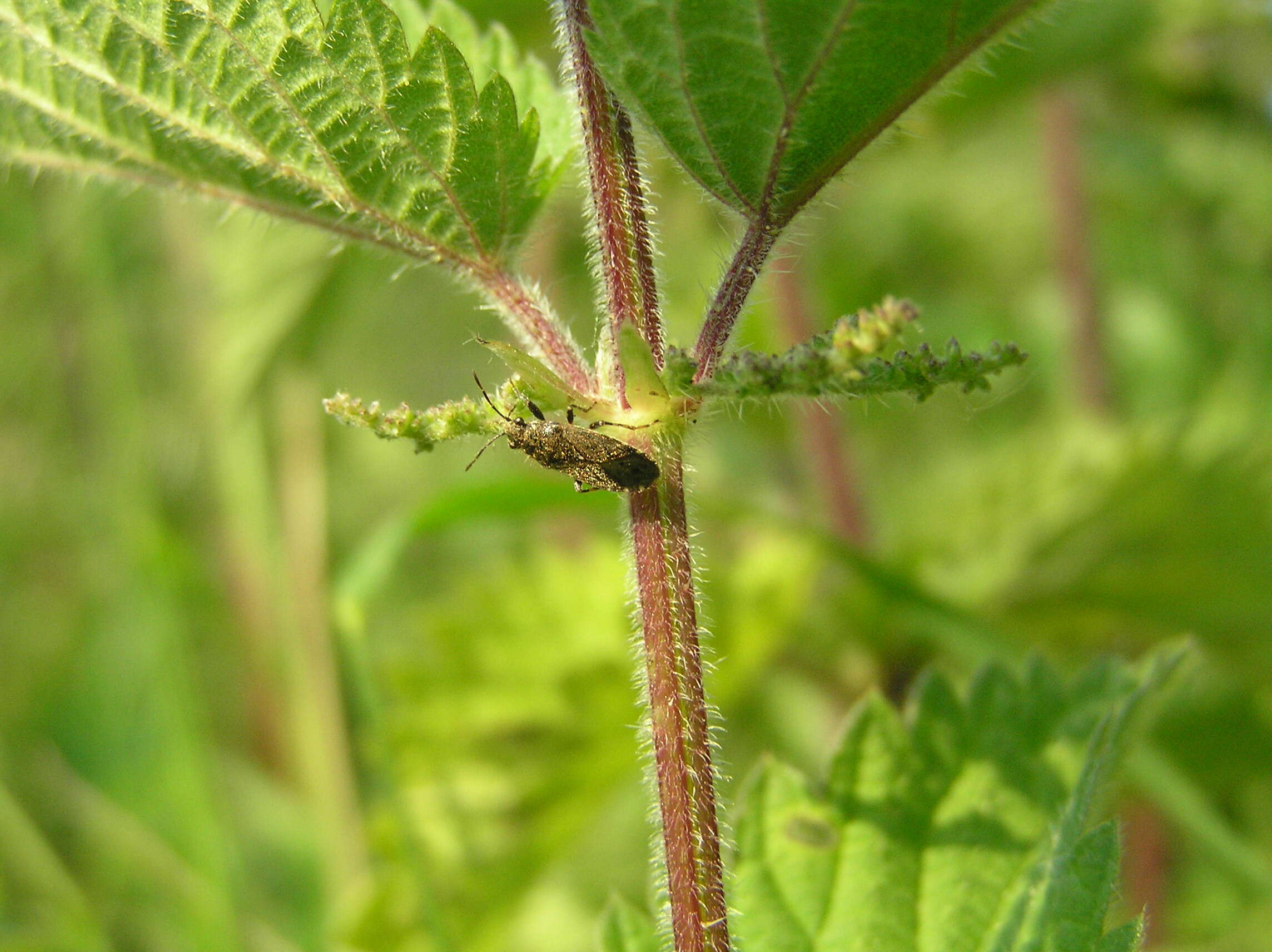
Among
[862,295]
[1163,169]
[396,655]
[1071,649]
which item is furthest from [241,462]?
[1163,169]

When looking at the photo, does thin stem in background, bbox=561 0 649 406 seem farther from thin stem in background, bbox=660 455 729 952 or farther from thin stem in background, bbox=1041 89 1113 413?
thin stem in background, bbox=1041 89 1113 413

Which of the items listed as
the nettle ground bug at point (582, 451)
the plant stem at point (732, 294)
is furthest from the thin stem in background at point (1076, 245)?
the plant stem at point (732, 294)

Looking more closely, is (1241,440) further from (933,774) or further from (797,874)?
(797,874)

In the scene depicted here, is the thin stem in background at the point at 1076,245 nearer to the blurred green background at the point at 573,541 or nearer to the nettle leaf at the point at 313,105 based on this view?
the blurred green background at the point at 573,541

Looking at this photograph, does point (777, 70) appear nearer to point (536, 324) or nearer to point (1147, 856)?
point (536, 324)

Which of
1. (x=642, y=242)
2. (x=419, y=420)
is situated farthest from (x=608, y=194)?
(x=419, y=420)

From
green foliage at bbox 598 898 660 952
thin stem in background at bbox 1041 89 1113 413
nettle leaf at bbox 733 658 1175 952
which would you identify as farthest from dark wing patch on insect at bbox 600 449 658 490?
thin stem in background at bbox 1041 89 1113 413
